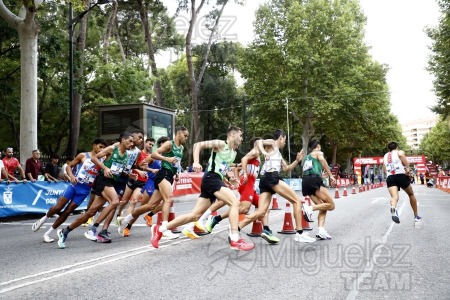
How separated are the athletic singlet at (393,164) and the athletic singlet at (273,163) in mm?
→ 3801

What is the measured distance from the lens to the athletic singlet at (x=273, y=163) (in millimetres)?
7785

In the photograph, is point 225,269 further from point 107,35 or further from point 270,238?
point 107,35

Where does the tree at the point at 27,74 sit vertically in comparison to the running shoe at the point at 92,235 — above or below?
above

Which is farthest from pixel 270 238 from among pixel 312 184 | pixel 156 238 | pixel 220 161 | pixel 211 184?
pixel 156 238

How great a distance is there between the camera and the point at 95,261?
6.29m

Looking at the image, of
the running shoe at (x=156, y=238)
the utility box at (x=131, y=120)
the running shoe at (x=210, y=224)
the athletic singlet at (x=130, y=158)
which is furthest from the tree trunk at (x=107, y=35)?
the running shoe at (x=156, y=238)

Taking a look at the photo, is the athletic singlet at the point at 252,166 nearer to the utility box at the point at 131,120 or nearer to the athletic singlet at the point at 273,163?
the athletic singlet at the point at 273,163

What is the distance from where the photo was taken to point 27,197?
1366 centimetres

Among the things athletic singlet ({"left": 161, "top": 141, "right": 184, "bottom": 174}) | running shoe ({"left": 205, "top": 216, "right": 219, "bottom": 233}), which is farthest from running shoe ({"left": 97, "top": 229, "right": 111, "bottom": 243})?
running shoe ({"left": 205, "top": 216, "right": 219, "bottom": 233})

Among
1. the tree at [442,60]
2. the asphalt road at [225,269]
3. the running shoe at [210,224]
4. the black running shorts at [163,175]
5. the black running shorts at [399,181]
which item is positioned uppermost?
the tree at [442,60]

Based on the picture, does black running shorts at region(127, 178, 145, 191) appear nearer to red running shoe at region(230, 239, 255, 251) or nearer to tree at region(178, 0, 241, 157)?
red running shoe at region(230, 239, 255, 251)

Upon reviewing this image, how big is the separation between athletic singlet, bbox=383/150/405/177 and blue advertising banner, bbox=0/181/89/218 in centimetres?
991

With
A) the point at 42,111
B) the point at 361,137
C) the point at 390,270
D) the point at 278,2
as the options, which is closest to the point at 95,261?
the point at 390,270

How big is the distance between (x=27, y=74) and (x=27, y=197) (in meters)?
5.11
